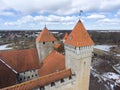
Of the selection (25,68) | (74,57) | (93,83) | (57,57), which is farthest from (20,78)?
(93,83)

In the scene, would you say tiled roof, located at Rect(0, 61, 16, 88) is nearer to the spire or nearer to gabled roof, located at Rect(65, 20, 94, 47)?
the spire

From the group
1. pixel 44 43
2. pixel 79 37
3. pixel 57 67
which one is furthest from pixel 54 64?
pixel 79 37

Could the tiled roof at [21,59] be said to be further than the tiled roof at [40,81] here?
Yes

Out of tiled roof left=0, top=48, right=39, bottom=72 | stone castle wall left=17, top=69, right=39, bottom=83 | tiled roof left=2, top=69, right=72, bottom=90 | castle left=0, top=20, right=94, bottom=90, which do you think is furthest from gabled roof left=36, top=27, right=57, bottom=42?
tiled roof left=2, top=69, right=72, bottom=90

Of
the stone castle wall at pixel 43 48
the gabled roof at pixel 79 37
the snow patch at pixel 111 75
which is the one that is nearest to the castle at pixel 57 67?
the gabled roof at pixel 79 37

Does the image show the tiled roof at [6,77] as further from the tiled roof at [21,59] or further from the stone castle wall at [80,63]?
the stone castle wall at [80,63]

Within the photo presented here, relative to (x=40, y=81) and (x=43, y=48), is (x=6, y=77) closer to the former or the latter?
(x=40, y=81)
